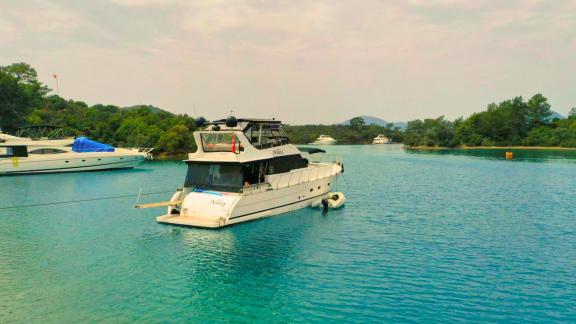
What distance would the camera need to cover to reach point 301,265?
16.5 meters

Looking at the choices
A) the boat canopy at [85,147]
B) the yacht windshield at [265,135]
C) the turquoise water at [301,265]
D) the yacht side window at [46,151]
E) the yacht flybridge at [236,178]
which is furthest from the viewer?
the boat canopy at [85,147]

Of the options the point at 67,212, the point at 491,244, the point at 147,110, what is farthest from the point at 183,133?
the point at 491,244

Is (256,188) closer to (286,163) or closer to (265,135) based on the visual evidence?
(286,163)

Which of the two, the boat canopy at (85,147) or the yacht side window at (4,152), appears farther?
the boat canopy at (85,147)

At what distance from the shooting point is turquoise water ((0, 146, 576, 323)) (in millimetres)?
12383

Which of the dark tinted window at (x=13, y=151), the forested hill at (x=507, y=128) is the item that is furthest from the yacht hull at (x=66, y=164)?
the forested hill at (x=507, y=128)

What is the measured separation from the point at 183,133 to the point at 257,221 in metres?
69.5

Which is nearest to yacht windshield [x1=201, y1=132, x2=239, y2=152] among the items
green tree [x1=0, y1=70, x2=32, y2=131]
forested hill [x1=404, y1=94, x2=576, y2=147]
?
green tree [x1=0, y1=70, x2=32, y2=131]

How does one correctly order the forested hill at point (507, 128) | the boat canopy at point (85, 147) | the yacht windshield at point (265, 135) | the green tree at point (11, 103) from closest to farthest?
the yacht windshield at point (265, 135)
the boat canopy at point (85, 147)
the green tree at point (11, 103)
the forested hill at point (507, 128)

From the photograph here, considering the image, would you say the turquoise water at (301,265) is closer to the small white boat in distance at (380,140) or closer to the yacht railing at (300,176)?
the yacht railing at (300,176)

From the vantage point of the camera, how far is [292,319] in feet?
38.7

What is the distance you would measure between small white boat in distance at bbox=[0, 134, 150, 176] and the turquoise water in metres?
27.7

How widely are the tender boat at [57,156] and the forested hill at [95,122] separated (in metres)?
26.6

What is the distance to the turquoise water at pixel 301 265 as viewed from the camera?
40.6 feet
